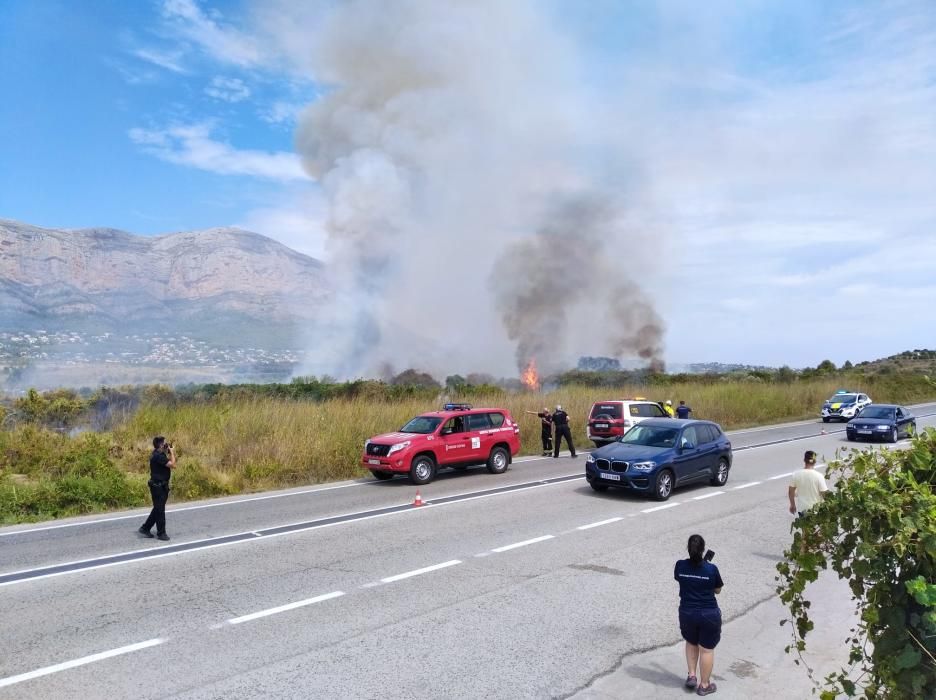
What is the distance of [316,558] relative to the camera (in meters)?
8.72

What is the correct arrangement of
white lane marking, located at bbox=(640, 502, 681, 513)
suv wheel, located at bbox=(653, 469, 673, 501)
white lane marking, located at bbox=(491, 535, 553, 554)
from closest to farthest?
1. white lane marking, located at bbox=(491, 535, 553, 554)
2. white lane marking, located at bbox=(640, 502, 681, 513)
3. suv wheel, located at bbox=(653, 469, 673, 501)

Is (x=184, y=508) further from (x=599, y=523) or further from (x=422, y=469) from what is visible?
(x=599, y=523)

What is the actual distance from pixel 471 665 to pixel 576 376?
166ft

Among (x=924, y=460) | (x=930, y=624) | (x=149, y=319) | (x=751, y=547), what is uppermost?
(x=149, y=319)

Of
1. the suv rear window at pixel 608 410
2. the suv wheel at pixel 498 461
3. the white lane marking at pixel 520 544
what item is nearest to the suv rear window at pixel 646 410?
the suv rear window at pixel 608 410

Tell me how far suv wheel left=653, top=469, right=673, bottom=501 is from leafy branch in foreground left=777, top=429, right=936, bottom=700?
995 cm

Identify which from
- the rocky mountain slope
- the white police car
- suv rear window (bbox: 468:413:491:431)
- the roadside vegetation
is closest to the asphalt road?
the roadside vegetation

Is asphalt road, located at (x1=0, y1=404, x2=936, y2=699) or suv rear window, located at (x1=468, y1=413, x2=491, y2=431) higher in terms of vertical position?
suv rear window, located at (x1=468, y1=413, x2=491, y2=431)

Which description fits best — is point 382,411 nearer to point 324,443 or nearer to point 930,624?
point 324,443

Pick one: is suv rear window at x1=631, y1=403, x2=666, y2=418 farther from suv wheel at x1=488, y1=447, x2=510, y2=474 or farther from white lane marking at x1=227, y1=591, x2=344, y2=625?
white lane marking at x1=227, y1=591, x2=344, y2=625

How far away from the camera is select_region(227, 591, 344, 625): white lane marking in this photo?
6426 millimetres

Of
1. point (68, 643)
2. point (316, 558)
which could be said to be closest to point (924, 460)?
point (68, 643)

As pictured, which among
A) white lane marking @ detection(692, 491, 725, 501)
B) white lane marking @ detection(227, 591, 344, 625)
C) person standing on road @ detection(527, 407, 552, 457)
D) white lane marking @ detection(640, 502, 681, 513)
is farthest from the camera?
person standing on road @ detection(527, 407, 552, 457)

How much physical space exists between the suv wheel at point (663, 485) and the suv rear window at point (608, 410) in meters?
8.43
